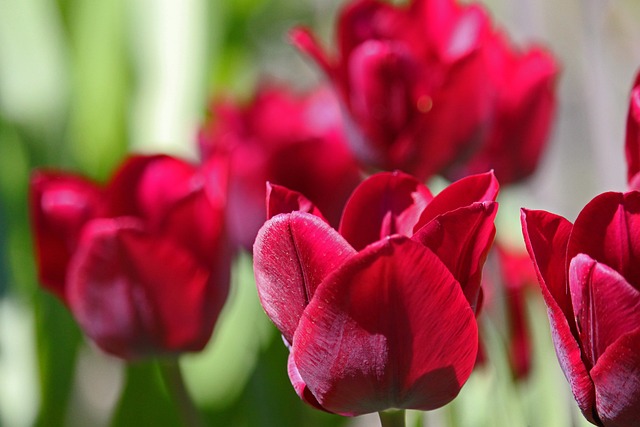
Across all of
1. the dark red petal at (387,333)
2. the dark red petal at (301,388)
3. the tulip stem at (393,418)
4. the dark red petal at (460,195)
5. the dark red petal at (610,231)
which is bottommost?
the tulip stem at (393,418)

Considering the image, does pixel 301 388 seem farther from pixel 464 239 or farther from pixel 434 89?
pixel 434 89

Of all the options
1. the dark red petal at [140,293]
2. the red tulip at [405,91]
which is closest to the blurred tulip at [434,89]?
the red tulip at [405,91]

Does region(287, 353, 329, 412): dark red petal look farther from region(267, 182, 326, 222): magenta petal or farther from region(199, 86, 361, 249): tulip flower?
region(199, 86, 361, 249): tulip flower

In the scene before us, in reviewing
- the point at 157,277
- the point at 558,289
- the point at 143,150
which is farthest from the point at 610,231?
the point at 143,150

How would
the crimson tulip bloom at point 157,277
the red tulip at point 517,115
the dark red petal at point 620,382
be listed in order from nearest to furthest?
the dark red petal at point 620,382 < the crimson tulip bloom at point 157,277 < the red tulip at point 517,115

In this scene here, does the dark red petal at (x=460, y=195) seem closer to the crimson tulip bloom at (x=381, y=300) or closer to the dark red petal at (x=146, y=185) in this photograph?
the crimson tulip bloom at (x=381, y=300)

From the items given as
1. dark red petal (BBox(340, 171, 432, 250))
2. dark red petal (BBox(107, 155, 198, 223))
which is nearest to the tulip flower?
dark red petal (BBox(107, 155, 198, 223))
